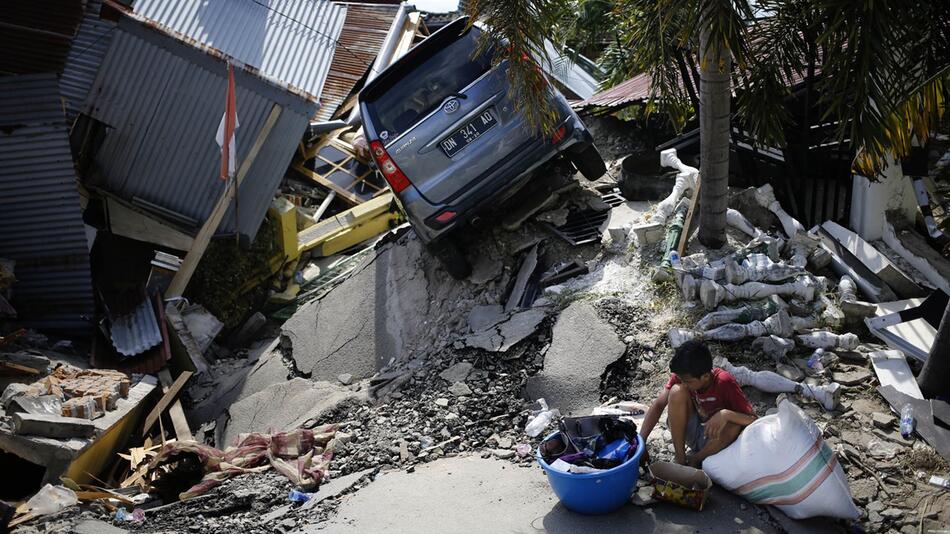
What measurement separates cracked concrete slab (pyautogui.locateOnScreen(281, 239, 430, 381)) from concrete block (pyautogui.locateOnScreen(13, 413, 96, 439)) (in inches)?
88.5

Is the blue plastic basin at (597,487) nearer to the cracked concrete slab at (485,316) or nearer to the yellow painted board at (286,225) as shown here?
the cracked concrete slab at (485,316)

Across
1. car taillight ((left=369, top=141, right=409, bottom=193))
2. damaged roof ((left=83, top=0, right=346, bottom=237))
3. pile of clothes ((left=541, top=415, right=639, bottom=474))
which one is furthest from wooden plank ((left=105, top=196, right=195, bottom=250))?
pile of clothes ((left=541, top=415, right=639, bottom=474))

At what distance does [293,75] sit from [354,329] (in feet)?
18.4

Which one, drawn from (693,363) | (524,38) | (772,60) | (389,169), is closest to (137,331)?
(389,169)

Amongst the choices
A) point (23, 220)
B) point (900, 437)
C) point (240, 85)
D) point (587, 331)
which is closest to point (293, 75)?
point (240, 85)

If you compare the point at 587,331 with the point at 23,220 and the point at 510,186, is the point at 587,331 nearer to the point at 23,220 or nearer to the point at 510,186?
the point at 510,186

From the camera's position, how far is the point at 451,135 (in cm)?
859

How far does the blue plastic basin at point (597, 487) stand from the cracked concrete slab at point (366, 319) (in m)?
3.71

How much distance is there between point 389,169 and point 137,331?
4163 mm

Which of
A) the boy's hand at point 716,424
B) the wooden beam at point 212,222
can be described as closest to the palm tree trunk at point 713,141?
the boy's hand at point 716,424

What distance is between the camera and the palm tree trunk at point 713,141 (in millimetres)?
7180

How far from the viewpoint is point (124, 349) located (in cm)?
1032

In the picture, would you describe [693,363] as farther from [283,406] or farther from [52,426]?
[52,426]

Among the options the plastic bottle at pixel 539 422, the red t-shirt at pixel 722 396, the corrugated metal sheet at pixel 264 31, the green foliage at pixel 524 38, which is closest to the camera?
the red t-shirt at pixel 722 396
